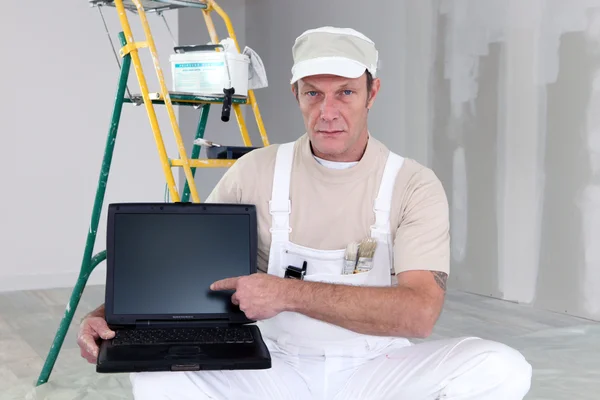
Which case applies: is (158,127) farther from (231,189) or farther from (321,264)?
(321,264)

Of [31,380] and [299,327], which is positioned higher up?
[299,327]

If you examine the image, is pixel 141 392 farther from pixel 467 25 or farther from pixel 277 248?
pixel 467 25

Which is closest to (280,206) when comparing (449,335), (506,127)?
(449,335)

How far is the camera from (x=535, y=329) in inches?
141

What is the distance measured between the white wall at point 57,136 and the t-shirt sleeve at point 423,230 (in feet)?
10.9

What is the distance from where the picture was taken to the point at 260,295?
148 centimetres

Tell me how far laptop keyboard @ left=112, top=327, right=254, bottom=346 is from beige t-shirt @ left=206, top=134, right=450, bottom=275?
27 centimetres

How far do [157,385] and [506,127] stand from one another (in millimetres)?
3249

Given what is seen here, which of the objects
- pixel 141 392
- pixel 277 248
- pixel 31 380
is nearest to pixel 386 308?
pixel 277 248

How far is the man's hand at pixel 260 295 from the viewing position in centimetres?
148

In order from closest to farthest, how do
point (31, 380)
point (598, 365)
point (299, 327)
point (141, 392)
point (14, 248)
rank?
1. point (141, 392)
2. point (299, 327)
3. point (31, 380)
4. point (598, 365)
5. point (14, 248)

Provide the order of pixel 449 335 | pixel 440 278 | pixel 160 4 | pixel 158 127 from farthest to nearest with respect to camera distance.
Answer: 1. pixel 449 335
2. pixel 160 4
3. pixel 158 127
4. pixel 440 278

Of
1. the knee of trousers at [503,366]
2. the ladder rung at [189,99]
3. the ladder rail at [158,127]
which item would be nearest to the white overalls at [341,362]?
the knee of trousers at [503,366]

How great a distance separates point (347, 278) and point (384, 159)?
11.8 inches
